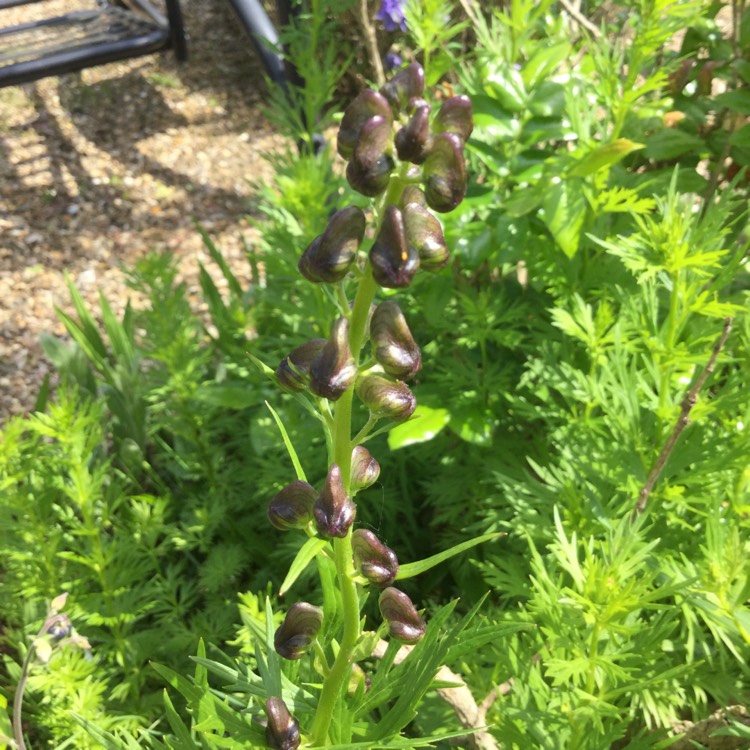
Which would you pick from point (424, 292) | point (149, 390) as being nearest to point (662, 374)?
point (424, 292)

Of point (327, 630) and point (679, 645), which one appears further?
point (679, 645)

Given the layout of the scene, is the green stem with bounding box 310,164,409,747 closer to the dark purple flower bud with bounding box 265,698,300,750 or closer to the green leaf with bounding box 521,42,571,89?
the dark purple flower bud with bounding box 265,698,300,750

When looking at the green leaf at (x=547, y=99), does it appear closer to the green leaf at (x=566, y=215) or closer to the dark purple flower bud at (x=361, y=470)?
the green leaf at (x=566, y=215)

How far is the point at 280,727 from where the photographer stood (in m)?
0.95

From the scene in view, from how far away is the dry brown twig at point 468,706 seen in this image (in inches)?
53.6

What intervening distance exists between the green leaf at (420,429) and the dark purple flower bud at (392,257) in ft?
3.27

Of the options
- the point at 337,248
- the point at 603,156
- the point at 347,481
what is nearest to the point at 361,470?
the point at 347,481

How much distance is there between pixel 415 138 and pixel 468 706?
40.2 inches

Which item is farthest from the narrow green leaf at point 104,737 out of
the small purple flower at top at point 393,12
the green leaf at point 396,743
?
the small purple flower at top at point 393,12

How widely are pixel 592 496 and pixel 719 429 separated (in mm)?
284

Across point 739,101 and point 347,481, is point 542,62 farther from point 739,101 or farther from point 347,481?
point 347,481

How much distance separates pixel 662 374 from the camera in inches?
57.2

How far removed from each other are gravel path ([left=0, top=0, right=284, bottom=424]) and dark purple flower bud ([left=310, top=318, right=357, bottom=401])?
8.45 ft

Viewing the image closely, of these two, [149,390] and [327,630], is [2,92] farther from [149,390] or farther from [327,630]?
[327,630]
